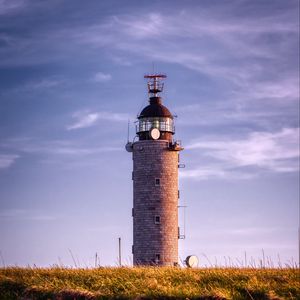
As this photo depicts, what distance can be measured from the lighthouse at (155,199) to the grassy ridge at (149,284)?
90.5ft

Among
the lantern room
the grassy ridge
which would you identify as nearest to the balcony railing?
the lantern room

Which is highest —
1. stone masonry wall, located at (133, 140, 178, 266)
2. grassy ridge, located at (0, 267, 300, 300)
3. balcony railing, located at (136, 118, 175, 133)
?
balcony railing, located at (136, 118, 175, 133)

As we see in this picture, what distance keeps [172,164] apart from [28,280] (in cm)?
3132

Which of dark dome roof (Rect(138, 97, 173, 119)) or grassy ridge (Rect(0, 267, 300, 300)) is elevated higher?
dark dome roof (Rect(138, 97, 173, 119))

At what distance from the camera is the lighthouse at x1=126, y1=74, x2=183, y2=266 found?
49938 millimetres

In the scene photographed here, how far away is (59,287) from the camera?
19547 millimetres

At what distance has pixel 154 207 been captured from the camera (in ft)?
164

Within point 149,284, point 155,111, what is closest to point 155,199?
point 155,111

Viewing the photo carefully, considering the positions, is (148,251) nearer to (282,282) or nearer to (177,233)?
(177,233)

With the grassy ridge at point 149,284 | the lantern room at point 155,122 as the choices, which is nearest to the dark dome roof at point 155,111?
the lantern room at point 155,122

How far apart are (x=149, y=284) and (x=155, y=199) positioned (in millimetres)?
30722

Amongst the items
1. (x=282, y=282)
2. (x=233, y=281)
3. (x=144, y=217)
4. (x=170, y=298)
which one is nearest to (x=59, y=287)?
(x=170, y=298)

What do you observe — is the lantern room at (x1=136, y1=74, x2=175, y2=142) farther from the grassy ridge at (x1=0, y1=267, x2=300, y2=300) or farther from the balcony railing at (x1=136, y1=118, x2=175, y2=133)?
the grassy ridge at (x1=0, y1=267, x2=300, y2=300)

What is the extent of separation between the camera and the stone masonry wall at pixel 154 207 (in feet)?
164
